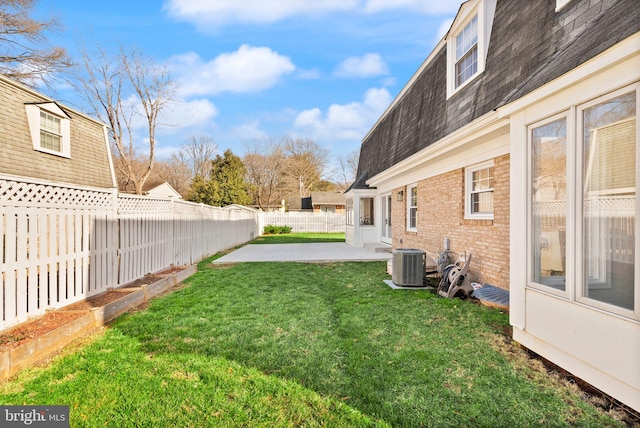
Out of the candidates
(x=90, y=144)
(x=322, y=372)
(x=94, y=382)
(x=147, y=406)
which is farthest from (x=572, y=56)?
(x=90, y=144)

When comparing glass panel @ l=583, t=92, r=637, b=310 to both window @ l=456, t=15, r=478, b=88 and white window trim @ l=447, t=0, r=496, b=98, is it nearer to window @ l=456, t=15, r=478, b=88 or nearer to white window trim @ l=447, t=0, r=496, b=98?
white window trim @ l=447, t=0, r=496, b=98

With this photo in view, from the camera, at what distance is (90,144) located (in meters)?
11.6

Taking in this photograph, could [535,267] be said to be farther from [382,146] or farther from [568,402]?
[382,146]

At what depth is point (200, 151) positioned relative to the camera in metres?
40.7

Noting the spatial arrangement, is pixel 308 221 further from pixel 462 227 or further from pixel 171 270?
pixel 462 227

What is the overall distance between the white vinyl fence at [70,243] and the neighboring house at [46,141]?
4731mm

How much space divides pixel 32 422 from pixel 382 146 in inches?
495

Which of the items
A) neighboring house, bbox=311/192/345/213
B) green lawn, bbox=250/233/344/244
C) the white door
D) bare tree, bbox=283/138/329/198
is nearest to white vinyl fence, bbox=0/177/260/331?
the white door

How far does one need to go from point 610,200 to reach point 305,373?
3191mm

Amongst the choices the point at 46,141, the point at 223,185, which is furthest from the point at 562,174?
the point at 223,185

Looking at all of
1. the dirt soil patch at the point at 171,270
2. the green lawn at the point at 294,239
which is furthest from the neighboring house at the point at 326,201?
the dirt soil patch at the point at 171,270

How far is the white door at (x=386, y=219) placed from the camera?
12.8m

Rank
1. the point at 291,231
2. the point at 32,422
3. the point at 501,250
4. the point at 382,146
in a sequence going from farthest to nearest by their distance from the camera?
1. the point at 291,231
2. the point at 382,146
3. the point at 501,250
4. the point at 32,422

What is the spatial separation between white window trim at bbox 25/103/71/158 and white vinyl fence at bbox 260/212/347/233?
16.5 m
